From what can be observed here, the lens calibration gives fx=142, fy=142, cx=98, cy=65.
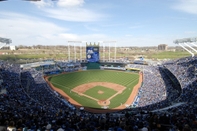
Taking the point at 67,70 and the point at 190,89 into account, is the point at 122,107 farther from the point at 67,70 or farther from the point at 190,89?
the point at 67,70

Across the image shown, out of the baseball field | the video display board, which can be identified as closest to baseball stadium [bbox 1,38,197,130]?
the baseball field

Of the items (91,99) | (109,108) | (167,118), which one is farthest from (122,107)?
(167,118)

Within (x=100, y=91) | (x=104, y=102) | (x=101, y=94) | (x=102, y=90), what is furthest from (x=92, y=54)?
(x=104, y=102)

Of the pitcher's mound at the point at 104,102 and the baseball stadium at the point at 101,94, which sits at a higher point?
the baseball stadium at the point at 101,94

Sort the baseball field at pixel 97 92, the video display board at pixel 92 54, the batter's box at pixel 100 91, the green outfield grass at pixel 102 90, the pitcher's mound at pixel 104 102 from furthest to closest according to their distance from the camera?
the video display board at pixel 92 54 → the green outfield grass at pixel 102 90 → the batter's box at pixel 100 91 → the baseball field at pixel 97 92 → the pitcher's mound at pixel 104 102

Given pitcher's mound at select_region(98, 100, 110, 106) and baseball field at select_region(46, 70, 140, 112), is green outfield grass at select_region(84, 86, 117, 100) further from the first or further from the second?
pitcher's mound at select_region(98, 100, 110, 106)

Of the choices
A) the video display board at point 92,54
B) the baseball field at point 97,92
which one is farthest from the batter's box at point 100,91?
the video display board at point 92,54

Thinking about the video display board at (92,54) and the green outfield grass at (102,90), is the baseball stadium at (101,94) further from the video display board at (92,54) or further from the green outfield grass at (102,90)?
the video display board at (92,54)

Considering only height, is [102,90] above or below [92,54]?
below

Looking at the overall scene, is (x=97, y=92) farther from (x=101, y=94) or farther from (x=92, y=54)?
(x=92, y=54)
